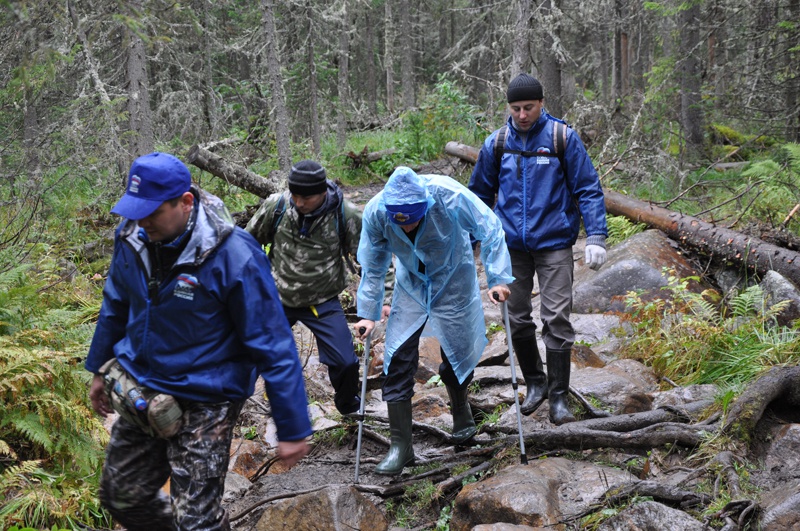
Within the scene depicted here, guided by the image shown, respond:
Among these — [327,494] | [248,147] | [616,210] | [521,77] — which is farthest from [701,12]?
[327,494]

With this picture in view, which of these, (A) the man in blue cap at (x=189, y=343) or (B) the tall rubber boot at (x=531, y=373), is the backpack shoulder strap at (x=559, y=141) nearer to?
(B) the tall rubber boot at (x=531, y=373)

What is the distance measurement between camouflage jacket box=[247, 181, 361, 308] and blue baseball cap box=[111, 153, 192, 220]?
2597 mm

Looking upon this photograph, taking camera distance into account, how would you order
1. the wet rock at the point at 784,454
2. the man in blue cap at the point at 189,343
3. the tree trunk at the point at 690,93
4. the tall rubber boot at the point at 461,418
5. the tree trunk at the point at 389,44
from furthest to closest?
1. the tree trunk at the point at 389,44
2. the tree trunk at the point at 690,93
3. the tall rubber boot at the point at 461,418
4. the wet rock at the point at 784,454
5. the man in blue cap at the point at 189,343

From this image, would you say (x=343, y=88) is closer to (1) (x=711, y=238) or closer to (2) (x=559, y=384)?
(1) (x=711, y=238)

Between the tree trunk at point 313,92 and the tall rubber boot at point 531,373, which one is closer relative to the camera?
the tall rubber boot at point 531,373

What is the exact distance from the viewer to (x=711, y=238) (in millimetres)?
9031

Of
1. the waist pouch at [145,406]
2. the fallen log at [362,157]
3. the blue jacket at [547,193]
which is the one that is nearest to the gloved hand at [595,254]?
the blue jacket at [547,193]

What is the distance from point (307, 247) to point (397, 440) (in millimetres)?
1649

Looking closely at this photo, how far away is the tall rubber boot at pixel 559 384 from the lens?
5.49 metres

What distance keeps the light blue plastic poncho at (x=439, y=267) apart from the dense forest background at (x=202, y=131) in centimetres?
208

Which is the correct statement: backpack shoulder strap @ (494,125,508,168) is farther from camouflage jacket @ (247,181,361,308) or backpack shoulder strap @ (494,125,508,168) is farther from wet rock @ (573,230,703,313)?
wet rock @ (573,230,703,313)

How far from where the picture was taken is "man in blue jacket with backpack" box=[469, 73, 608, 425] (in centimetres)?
536

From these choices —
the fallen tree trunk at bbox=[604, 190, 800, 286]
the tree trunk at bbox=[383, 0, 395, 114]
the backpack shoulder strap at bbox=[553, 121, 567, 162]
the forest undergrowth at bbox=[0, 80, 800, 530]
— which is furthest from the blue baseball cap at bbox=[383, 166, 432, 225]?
the tree trunk at bbox=[383, 0, 395, 114]

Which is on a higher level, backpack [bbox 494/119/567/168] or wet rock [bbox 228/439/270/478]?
backpack [bbox 494/119/567/168]
